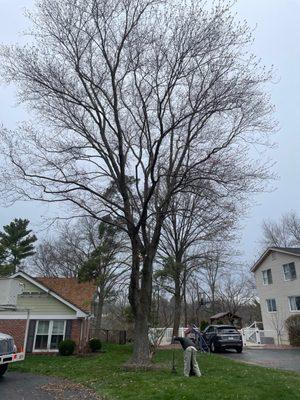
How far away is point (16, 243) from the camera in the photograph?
48.9 meters

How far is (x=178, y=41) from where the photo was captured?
583 inches

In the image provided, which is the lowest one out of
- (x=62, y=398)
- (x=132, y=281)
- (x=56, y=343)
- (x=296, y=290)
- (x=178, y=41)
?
(x=62, y=398)

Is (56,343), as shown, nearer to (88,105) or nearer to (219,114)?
(88,105)

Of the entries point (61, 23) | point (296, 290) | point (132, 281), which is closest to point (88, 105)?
point (61, 23)

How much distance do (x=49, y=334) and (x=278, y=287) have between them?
20.5 meters

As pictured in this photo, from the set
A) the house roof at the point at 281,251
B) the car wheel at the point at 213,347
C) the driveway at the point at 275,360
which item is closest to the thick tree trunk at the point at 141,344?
the driveway at the point at 275,360

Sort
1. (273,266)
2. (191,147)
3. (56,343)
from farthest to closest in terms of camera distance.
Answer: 1. (273,266)
2. (56,343)
3. (191,147)

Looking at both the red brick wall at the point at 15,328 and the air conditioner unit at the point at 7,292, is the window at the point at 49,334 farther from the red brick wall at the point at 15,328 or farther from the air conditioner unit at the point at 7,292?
the air conditioner unit at the point at 7,292

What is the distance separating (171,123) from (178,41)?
3.37 meters

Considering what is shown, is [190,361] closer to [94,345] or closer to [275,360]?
[275,360]

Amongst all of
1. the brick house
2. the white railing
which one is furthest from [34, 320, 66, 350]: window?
the white railing

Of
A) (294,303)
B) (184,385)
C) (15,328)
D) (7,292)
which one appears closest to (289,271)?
(294,303)

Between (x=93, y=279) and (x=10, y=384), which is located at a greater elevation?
(x=93, y=279)

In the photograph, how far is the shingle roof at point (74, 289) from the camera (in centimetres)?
2726
